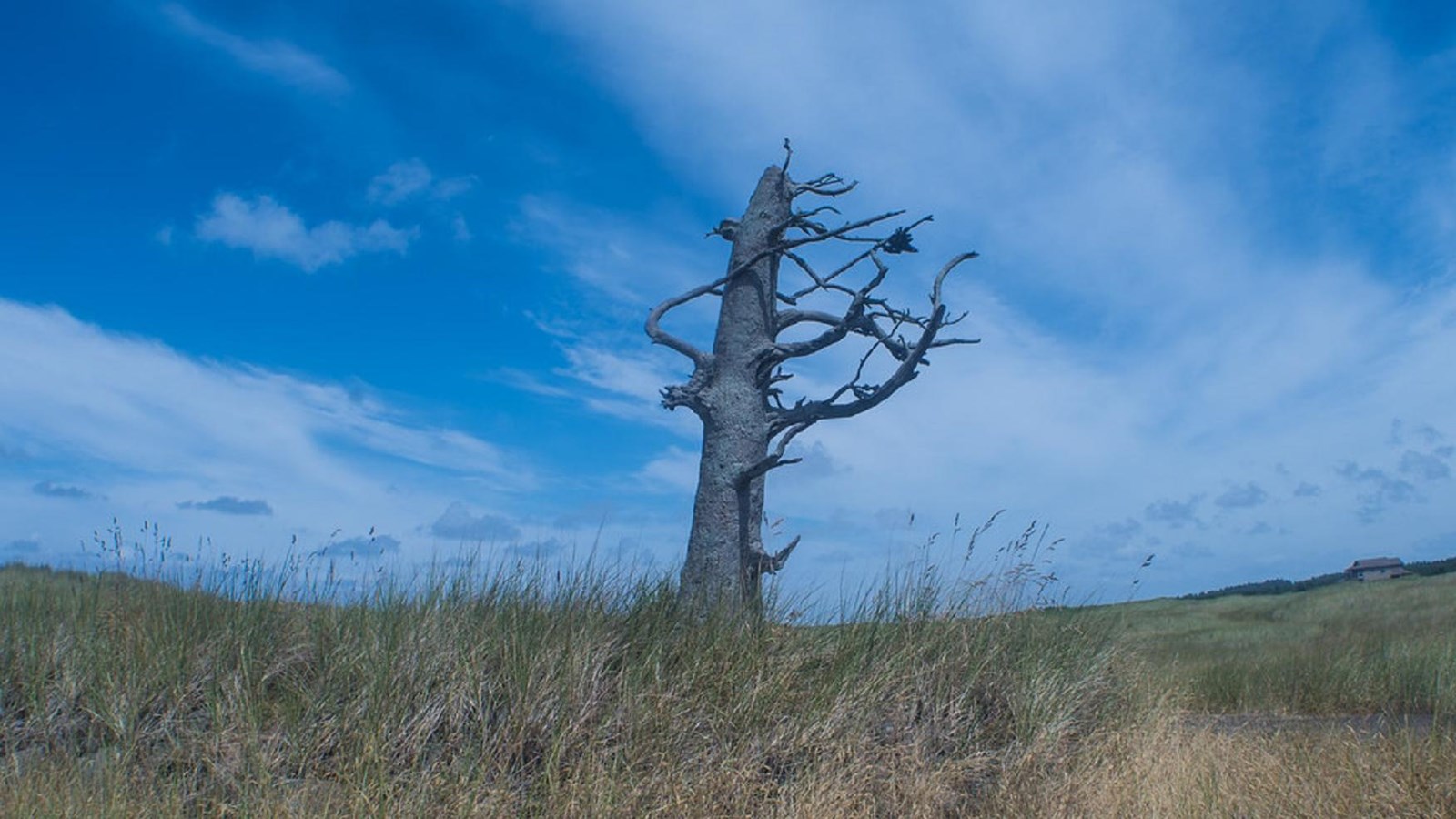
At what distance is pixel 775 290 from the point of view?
860 centimetres

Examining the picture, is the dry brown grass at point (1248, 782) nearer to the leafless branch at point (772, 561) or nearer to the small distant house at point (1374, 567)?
the leafless branch at point (772, 561)

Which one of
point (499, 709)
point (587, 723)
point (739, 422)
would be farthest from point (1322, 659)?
point (499, 709)

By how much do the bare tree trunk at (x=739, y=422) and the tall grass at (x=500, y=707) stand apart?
2.03ft

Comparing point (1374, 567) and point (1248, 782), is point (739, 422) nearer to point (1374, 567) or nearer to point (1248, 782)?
point (1248, 782)

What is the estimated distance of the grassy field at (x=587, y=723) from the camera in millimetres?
4844

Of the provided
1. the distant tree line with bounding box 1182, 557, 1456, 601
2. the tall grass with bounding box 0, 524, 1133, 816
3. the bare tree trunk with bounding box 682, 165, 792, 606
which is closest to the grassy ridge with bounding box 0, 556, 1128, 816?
the tall grass with bounding box 0, 524, 1133, 816

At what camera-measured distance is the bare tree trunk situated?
7.61 m

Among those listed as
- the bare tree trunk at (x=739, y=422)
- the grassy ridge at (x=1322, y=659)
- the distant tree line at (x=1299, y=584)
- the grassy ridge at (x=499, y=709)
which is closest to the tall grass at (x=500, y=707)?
the grassy ridge at (x=499, y=709)

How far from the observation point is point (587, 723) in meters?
5.47

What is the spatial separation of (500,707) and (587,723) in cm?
49

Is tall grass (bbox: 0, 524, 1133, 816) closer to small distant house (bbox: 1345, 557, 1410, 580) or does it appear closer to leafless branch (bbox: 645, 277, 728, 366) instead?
leafless branch (bbox: 645, 277, 728, 366)

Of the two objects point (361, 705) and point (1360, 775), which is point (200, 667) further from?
point (1360, 775)

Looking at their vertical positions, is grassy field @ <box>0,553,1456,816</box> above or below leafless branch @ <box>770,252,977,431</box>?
below

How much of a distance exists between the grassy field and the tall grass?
0.02 m
